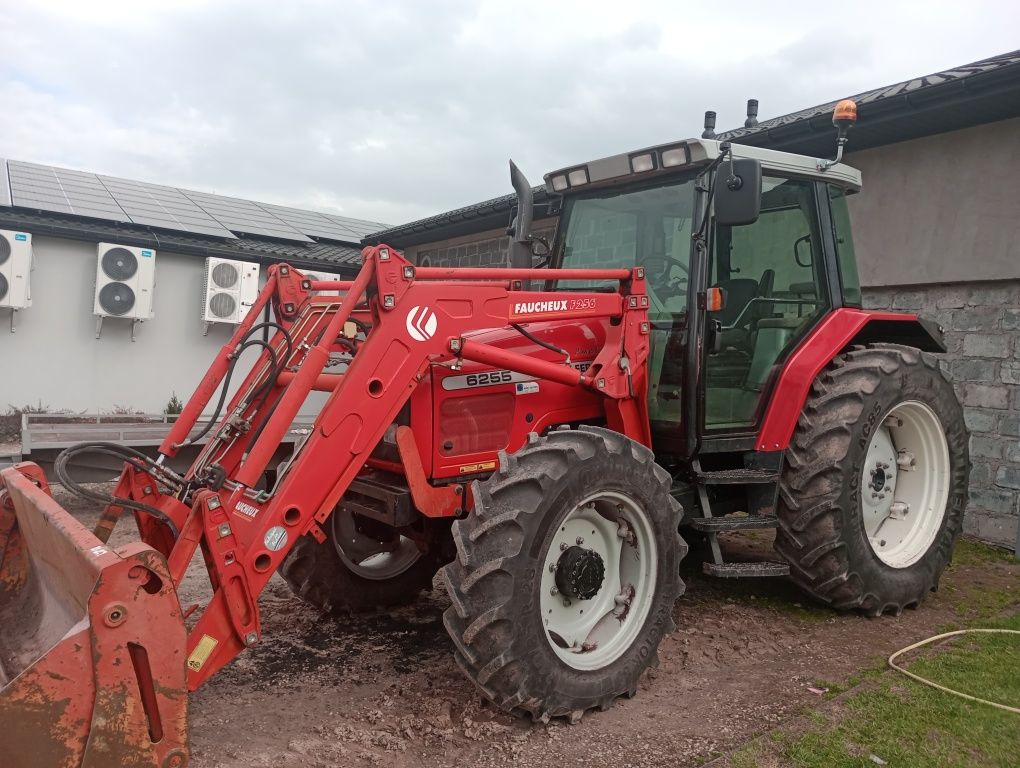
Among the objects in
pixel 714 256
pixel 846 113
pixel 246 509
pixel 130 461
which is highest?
pixel 846 113

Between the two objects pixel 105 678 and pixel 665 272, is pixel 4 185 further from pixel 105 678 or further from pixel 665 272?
pixel 105 678

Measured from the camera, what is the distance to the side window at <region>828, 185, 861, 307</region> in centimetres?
459

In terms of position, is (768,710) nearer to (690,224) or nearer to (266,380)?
(690,224)

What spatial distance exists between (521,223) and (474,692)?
8.21ft

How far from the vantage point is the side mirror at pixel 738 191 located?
3.57 meters

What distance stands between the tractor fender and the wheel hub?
4.49 ft

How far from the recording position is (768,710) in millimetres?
3232

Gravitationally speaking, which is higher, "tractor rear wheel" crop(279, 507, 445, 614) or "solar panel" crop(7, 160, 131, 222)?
"solar panel" crop(7, 160, 131, 222)

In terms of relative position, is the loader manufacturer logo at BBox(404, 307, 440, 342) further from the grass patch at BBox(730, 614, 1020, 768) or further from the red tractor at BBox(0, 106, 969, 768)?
the grass patch at BBox(730, 614, 1020, 768)

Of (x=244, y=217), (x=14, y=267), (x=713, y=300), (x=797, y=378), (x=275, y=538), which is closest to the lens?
(x=275, y=538)

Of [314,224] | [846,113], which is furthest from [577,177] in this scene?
[314,224]

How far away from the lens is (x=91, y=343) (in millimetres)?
11336

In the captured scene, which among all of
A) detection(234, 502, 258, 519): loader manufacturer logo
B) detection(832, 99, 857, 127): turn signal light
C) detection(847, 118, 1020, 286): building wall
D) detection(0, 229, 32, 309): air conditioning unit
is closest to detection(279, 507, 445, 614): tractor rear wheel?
detection(234, 502, 258, 519): loader manufacturer logo

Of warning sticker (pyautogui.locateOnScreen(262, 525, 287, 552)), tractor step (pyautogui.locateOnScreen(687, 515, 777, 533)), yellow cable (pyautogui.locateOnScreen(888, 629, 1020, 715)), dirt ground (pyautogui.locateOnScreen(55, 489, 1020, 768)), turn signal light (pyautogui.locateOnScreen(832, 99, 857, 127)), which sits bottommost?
dirt ground (pyautogui.locateOnScreen(55, 489, 1020, 768))
